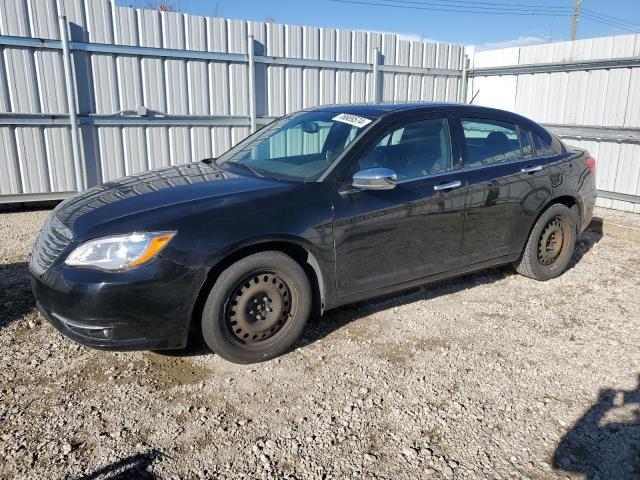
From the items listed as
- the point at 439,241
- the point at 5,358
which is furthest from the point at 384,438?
the point at 5,358

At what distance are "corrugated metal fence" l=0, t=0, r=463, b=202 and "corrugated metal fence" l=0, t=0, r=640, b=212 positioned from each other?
0.6 inches

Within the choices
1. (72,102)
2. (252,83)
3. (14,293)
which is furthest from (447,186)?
(72,102)

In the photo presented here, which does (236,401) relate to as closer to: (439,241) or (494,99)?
(439,241)

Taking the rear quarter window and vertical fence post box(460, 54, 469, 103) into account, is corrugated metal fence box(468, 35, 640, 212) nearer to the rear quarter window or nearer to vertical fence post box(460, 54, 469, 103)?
vertical fence post box(460, 54, 469, 103)

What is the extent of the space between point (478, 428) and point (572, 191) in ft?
10.3

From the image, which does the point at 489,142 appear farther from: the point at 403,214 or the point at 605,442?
the point at 605,442

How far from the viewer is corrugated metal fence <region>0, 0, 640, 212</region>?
7.15 meters

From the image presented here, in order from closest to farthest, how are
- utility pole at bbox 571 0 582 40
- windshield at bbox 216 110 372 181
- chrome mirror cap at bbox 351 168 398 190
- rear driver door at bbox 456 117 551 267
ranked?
chrome mirror cap at bbox 351 168 398 190, windshield at bbox 216 110 372 181, rear driver door at bbox 456 117 551 267, utility pole at bbox 571 0 582 40

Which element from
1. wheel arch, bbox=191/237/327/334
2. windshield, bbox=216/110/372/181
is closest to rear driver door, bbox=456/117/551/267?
windshield, bbox=216/110/372/181

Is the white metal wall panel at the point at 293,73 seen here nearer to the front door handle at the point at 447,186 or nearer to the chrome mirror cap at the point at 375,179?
the front door handle at the point at 447,186

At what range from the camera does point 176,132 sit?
8.17m

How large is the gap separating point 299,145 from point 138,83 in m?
4.59

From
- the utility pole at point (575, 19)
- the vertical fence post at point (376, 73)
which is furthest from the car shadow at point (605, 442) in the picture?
the utility pole at point (575, 19)

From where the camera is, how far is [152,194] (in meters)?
3.47
